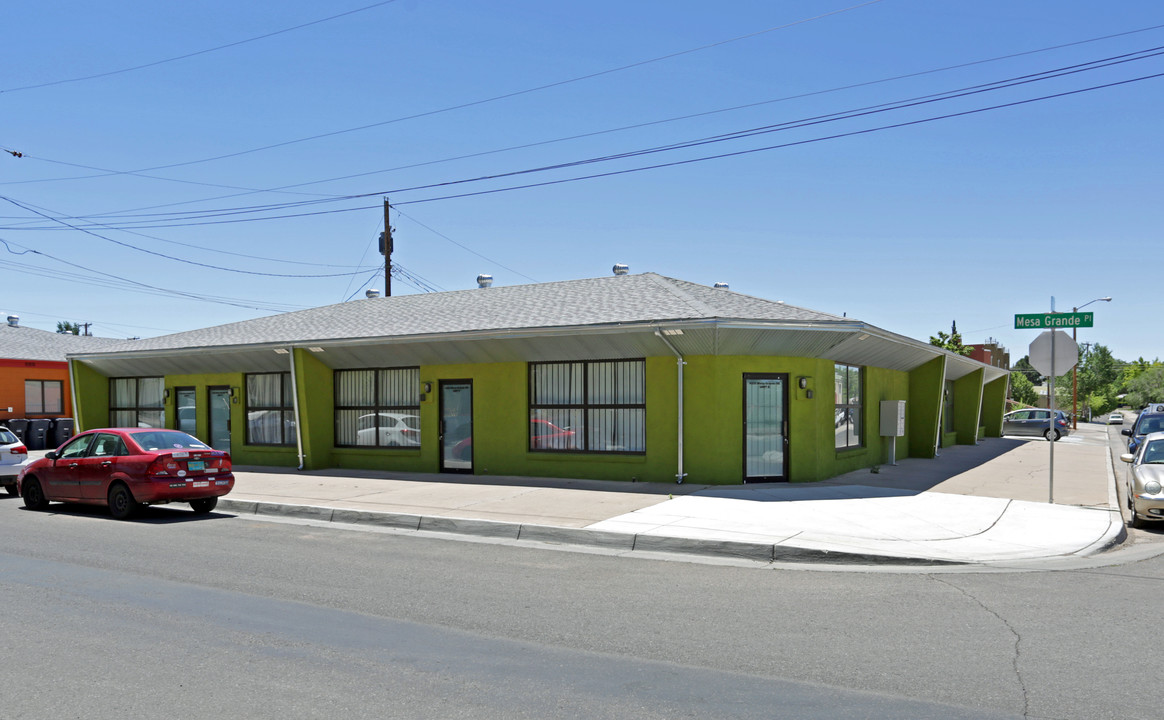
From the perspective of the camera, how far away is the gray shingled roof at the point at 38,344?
3388 cm

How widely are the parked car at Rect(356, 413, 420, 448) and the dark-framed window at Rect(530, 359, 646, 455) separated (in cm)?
340

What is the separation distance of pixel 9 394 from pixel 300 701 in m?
34.3

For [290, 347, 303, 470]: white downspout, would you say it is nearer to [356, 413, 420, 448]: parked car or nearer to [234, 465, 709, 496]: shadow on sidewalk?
[234, 465, 709, 496]: shadow on sidewalk

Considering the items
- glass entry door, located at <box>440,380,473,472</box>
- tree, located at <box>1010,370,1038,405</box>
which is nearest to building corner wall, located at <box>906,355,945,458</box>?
glass entry door, located at <box>440,380,473,472</box>

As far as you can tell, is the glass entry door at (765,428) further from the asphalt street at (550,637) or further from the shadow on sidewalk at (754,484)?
the asphalt street at (550,637)

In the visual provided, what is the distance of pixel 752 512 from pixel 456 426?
8213 millimetres

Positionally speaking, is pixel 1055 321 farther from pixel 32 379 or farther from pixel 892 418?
pixel 32 379

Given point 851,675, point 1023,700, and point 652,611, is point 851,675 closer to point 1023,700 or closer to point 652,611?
point 1023,700

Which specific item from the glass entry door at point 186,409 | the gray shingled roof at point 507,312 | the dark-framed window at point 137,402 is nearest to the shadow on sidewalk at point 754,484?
the glass entry door at point 186,409

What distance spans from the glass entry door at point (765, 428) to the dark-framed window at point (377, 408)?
7.77 metres

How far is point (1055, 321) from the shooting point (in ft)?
45.0

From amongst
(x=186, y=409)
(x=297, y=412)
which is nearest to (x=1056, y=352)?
(x=297, y=412)

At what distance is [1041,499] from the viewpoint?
14812 millimetres

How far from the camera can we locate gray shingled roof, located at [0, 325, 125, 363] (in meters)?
33.9
